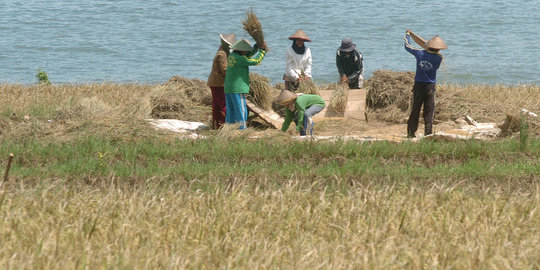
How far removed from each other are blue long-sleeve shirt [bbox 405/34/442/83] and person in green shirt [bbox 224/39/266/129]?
2.07 metres

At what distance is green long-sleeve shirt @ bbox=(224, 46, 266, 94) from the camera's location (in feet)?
41.6

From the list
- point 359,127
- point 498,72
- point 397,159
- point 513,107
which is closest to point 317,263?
point 397,159

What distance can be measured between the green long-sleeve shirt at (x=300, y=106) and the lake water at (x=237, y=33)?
37.2ft

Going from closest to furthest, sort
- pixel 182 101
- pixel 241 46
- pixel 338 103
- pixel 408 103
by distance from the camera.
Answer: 1. pixel 241 46
2. pixel 338 103
3. pixel 182 101
4. pixel 408 103

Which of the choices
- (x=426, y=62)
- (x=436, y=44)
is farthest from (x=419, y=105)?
(x=436, y=44)

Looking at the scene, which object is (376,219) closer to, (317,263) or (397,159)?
(317,263)

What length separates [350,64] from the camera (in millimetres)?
14695

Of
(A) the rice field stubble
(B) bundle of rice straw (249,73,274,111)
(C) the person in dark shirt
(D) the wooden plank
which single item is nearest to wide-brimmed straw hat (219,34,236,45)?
(B) bundle of rice straw (249,73,274,111)

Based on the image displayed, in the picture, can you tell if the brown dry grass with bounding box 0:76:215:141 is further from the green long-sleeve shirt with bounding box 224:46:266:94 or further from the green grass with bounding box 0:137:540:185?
the green long-sleeve shirt with bounding box 224:46:266:94

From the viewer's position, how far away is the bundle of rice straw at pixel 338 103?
14.0 m

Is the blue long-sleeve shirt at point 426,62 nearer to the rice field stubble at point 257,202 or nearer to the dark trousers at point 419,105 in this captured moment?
the dark trousers at point 419,105

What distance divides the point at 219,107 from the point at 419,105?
2916 millimetres

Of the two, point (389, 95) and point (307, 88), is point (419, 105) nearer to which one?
point (389, 95)

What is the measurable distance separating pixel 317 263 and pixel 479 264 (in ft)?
3.70
